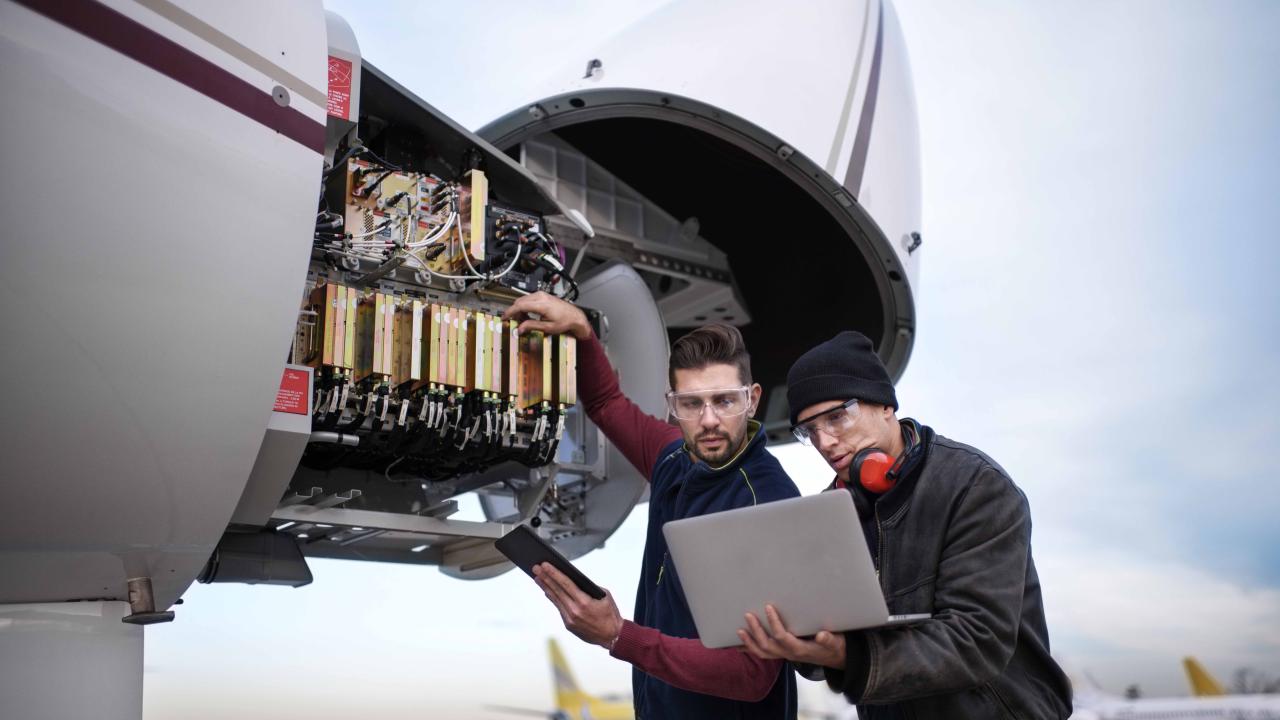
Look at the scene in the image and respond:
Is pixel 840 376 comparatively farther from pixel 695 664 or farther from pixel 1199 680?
pixel 1199 680

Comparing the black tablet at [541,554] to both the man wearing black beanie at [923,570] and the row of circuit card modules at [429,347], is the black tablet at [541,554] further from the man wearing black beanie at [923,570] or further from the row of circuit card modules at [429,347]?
the row of circuit card modules at [429,347]

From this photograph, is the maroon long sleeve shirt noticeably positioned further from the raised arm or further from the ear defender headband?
the raised arm

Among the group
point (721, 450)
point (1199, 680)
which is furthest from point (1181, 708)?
point (721, 450)

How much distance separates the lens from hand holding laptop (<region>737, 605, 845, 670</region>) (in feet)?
7.16

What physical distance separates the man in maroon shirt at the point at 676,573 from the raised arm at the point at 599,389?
A: 0.29 meters

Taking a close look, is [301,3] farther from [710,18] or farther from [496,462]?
[710,18]

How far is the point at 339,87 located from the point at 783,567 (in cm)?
228

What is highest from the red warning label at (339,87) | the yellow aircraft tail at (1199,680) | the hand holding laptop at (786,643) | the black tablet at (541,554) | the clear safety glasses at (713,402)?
the red warning label at (339,87)

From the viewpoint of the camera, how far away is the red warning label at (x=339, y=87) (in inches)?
138

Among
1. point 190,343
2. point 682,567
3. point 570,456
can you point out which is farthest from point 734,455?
point 570,456

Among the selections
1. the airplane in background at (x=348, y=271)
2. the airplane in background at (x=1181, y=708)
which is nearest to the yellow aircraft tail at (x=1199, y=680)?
the airplane in background at (x=1181, y=708)

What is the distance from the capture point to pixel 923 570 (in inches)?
94.9

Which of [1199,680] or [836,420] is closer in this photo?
[836,420]

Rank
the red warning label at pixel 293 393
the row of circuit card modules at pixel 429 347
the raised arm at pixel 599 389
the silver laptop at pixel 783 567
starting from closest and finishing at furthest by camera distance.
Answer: the silver laptop at pixel 783 567, the red warning label at pixel 293 393, the row of circuit card modules at pixel 429 347, the raised arm at pixel 599 389
